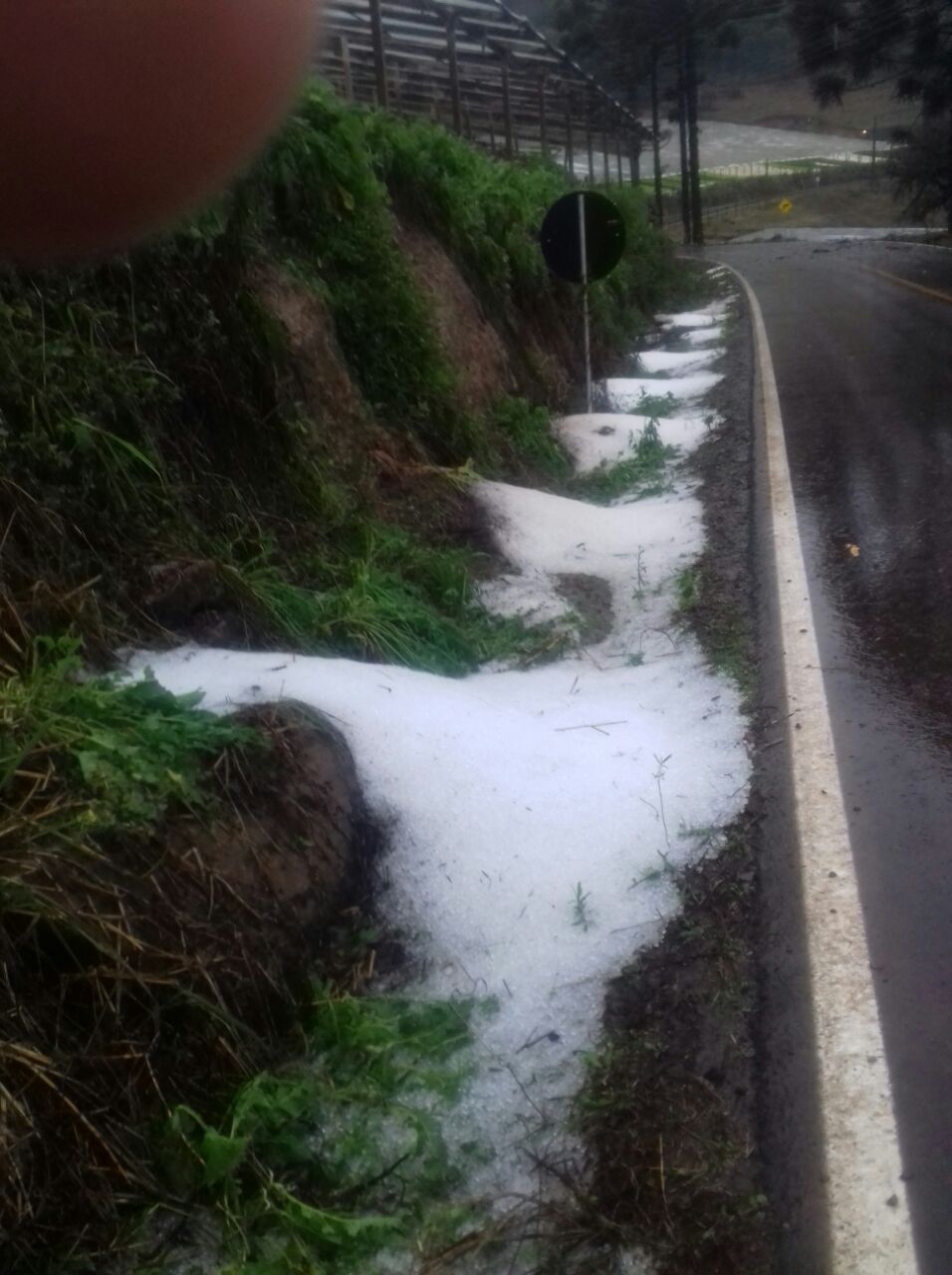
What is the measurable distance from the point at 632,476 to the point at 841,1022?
639cm

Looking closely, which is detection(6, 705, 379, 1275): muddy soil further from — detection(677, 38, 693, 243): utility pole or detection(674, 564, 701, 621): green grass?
detection(677, 38, 693, 243): utility pole

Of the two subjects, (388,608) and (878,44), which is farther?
(878,44)

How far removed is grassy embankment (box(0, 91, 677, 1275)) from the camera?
270 centimetres

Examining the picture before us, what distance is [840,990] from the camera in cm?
343

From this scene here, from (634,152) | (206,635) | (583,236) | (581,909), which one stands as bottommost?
(581,909)

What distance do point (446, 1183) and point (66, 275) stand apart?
3573mm

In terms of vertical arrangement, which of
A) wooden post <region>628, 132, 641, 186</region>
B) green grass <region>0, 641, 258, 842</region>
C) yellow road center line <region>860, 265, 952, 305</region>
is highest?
wooden post <region>628, 132, 641, 186</region>

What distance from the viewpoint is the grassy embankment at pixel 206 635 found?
2699 mm

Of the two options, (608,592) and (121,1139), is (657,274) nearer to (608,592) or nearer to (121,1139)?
(608,592)

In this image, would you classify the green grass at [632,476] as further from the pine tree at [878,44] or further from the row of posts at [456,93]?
the pine tree at [878,44]

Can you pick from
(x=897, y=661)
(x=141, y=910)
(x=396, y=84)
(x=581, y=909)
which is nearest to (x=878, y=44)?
(x=396, y=84)

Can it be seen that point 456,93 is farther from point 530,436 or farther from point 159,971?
point 159,971

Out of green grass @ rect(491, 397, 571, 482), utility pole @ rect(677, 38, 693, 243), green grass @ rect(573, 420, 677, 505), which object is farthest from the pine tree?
green grass @ rect(491, 397, 571, 482)

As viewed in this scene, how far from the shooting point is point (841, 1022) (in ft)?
10.9
